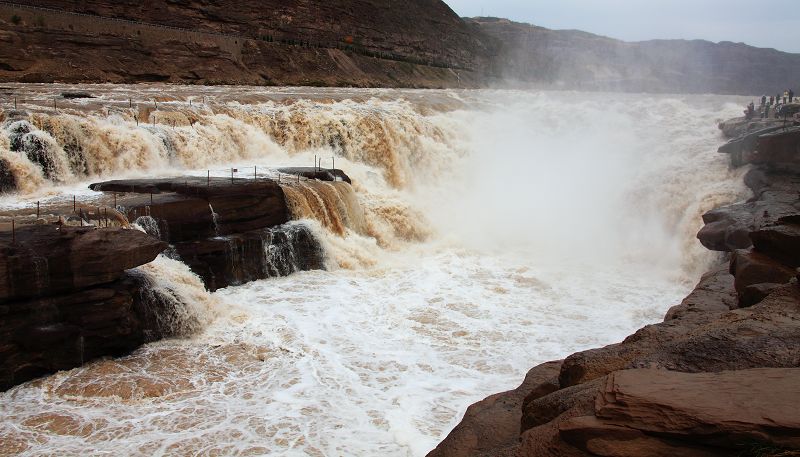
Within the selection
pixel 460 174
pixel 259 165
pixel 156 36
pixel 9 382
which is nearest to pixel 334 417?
pixel 9 382

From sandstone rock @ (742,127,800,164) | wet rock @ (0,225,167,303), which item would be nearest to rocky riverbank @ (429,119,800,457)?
wet rock @ (0,225,167,303)

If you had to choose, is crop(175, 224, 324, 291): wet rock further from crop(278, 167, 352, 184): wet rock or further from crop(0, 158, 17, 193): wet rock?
crop(0, 158, 17, 193): wet rock

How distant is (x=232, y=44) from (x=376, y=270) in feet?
80.3

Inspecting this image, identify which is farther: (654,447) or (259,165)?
(259,165)

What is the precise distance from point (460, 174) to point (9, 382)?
1560cm

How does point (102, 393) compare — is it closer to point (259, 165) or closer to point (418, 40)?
point (259, 165)

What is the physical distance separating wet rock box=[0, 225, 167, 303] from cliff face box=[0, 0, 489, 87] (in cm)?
1787

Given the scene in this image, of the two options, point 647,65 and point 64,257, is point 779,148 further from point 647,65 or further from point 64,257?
point 647,65

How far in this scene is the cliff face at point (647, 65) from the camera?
71.5m

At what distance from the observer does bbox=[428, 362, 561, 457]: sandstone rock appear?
481cm

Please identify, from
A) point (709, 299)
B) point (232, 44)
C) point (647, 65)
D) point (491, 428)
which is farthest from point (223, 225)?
point (647, 65)

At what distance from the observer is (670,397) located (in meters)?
3.55

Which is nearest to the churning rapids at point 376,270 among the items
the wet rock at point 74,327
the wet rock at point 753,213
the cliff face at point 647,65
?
the wet rock at point 74,327

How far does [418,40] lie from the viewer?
56.2 m
